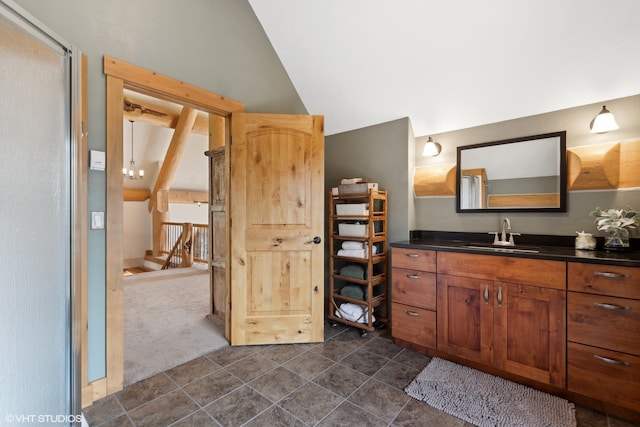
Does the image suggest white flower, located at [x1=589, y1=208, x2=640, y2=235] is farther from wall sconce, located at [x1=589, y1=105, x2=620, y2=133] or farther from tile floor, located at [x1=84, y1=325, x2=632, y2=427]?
tile floor, located at [x1=84, y1=325, x2=632, y2=427]

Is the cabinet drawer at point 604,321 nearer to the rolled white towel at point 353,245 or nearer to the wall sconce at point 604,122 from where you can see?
the wall sconce at point 604,122

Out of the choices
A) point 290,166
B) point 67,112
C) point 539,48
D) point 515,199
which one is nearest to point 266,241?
point 290,166

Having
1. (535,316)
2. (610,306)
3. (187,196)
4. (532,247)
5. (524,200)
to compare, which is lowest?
(535,316)

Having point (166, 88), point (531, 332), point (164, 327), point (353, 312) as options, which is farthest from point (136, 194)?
point (531, 332)

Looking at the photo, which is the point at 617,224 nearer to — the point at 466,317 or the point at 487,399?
the point at 466,317

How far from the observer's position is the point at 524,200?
7.64ft

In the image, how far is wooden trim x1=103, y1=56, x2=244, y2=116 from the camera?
184 centimetres

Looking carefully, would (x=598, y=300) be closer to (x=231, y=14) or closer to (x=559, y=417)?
(x=559, y=417)

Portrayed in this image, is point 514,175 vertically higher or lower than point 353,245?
higher

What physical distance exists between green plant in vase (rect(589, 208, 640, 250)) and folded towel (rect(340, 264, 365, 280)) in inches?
68.5

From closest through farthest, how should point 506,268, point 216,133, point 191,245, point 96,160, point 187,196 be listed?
point 96,160
point 506,268
point 216,133
point 191,245
point 187,196

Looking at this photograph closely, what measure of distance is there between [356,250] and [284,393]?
4.43 ft

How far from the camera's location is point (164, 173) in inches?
243

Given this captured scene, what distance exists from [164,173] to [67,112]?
5.51 m
